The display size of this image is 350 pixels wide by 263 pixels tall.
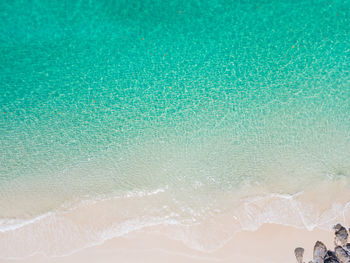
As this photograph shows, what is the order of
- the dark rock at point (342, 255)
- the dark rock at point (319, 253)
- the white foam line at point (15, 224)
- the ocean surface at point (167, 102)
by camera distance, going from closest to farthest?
the dark rock at point (342, 255) < the dark rock at point (319, 253) < the white foam line at point (15, 224) < the ocean surface at point (167, 102)

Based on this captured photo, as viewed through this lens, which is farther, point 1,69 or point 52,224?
point 1,69

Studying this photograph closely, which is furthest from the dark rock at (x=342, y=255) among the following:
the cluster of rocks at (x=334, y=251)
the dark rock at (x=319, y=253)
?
the dark rock at (x=319, y=253)

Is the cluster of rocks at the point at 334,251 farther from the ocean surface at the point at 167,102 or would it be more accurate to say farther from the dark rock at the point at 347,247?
the ocean surface at the point at 167,102

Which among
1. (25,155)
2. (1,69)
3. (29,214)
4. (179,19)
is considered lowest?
(29,214)

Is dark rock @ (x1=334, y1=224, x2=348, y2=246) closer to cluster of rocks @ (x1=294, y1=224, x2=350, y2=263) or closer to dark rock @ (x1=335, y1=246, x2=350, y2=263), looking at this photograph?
cluster of rocks @ (x1=294, y1=224, x2=350, y2=263)

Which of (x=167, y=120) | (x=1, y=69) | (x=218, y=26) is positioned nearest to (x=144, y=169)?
(x=167, y=120)

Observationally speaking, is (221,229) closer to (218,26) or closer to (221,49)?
(221,49)

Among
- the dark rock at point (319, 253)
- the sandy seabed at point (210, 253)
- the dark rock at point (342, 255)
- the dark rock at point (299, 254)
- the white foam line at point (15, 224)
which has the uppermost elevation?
the white foam line at point (15, 224)
